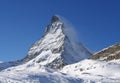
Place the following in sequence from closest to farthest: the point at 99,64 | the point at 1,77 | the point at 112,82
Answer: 1. the point at 1,77
2. the point at 112,82
3. the point at 99,64

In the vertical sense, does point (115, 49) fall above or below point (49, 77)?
above

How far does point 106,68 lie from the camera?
95625 millimetres

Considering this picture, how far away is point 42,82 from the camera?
40.6 meters

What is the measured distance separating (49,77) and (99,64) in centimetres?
6210

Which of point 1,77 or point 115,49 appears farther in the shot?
point 115,49

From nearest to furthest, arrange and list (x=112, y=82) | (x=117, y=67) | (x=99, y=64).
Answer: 1. (x=112, y=82)
2. (x=117, y=67)
3. (x=99, y=64)

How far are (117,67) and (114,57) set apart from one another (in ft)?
137

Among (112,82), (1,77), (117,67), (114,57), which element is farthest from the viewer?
(114,57)

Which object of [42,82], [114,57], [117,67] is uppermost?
[114,57]

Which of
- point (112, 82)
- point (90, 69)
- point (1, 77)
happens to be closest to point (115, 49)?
point (90, 69)

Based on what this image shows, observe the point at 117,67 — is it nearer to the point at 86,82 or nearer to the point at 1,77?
the point at 86,82

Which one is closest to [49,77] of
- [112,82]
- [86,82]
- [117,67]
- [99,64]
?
[86,82]

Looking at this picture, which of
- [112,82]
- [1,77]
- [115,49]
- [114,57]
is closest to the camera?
[1,77]

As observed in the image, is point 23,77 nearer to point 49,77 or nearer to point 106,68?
point 49,77
